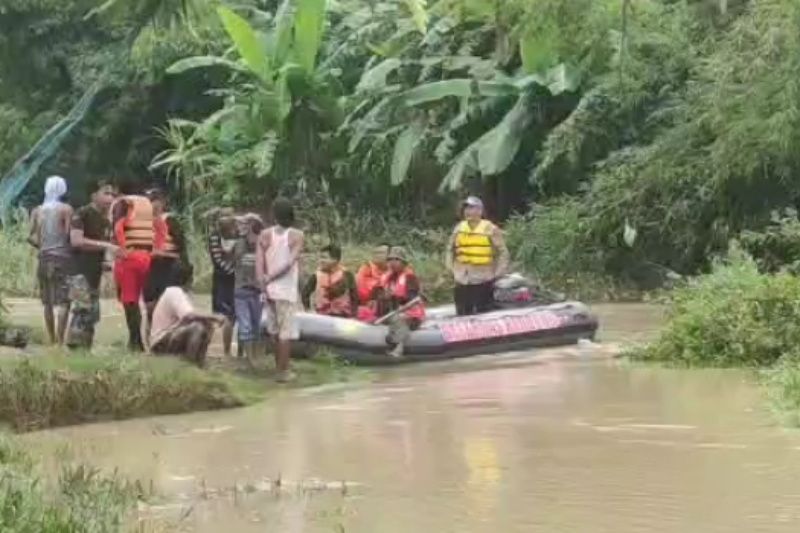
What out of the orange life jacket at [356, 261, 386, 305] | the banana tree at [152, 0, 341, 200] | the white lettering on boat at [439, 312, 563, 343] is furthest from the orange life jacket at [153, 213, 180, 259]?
the banana tree at [152, 0, 341, 200]

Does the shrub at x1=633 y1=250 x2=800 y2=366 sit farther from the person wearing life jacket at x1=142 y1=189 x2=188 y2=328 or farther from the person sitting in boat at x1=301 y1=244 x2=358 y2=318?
the person wearing life jacket at x1=142 y1=189 x2=188 y2=328

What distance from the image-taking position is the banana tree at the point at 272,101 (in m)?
23.1

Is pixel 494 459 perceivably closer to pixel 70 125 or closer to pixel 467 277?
pixel 467 277

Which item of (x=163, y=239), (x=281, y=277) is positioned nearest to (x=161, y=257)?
(x=163, y=239)

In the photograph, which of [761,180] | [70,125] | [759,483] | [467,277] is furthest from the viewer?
[70,125]

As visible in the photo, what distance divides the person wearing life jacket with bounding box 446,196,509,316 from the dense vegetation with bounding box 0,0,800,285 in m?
2.37

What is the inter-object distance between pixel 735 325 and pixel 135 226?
198 inches

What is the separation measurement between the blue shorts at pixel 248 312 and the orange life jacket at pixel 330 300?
4.89 feet

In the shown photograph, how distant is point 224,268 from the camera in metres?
13.3

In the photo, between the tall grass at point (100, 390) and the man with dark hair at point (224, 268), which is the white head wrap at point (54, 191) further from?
the tall grass at point (100, 390)

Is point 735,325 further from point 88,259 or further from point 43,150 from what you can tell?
point 43,150

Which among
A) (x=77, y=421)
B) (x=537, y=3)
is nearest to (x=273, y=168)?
(x=537, y=3)

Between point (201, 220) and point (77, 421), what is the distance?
15.8 m

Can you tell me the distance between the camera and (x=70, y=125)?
30141mm
